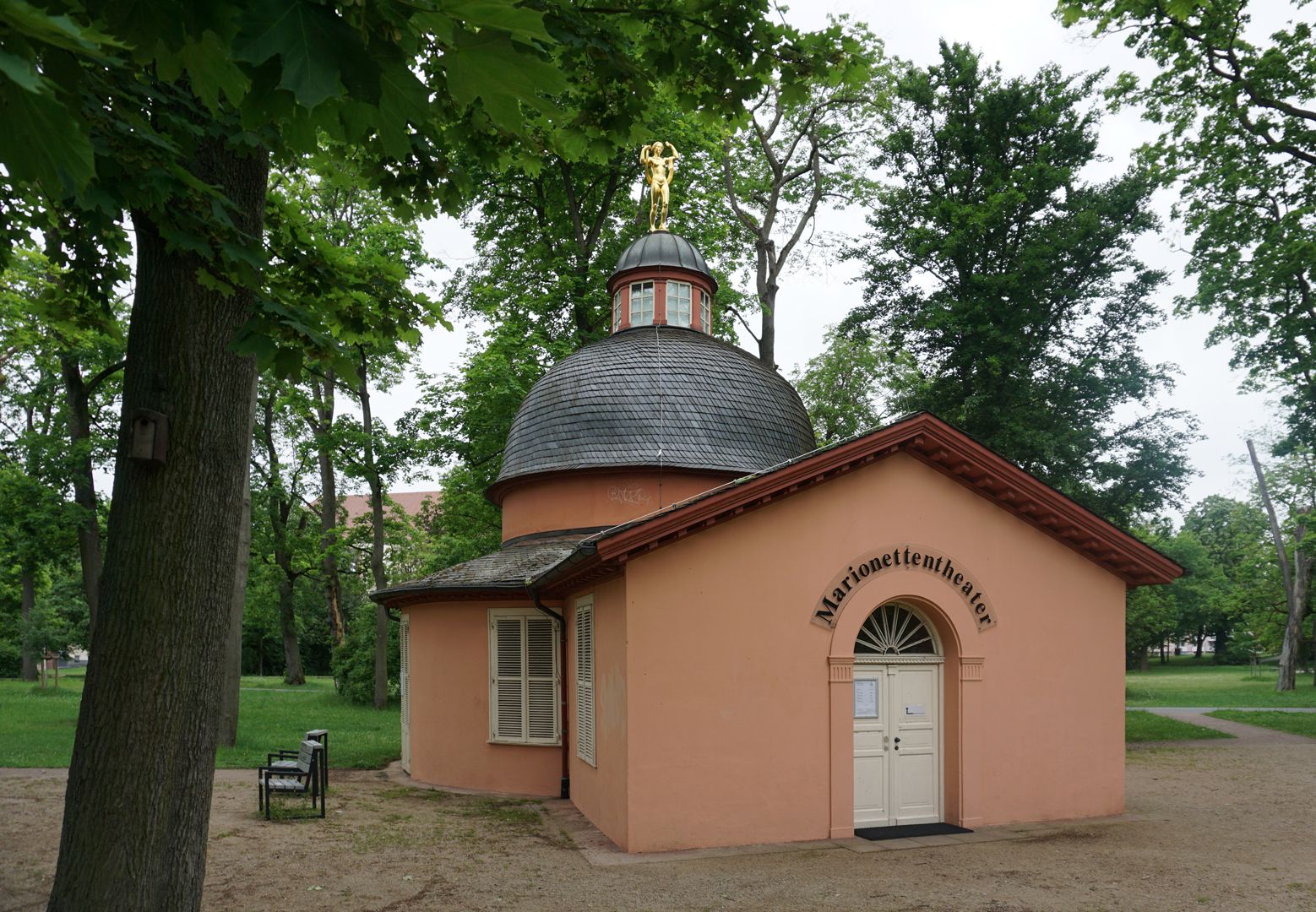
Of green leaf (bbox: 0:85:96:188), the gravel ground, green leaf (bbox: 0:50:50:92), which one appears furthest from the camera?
the gravel ground

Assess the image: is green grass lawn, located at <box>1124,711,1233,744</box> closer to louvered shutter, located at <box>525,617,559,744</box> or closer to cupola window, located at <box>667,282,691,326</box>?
cupola window, located at <box>667,282,691,326</box>

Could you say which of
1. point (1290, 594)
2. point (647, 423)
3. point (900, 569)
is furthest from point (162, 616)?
point (1290, 594)

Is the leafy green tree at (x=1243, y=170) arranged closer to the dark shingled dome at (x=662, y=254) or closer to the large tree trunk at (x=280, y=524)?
the dark shingled dome at (x=662, y=254)

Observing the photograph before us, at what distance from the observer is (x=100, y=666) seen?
4762mm

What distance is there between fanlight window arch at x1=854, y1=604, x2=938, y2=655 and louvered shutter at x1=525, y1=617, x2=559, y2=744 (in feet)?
15.9

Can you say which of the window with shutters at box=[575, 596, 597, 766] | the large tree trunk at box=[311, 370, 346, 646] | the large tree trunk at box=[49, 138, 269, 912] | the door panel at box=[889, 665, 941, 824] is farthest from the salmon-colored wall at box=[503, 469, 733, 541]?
the large tree trunk at box=[311, 370, 346, 646]

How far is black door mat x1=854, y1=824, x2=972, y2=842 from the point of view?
11.3 metres

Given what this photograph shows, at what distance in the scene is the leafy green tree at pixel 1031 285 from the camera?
23.8 meters

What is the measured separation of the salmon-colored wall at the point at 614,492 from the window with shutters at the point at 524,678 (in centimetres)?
204

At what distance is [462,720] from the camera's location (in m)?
15.1

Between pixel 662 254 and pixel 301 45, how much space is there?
56.6 feet

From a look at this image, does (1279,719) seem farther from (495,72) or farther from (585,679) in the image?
(495,72)

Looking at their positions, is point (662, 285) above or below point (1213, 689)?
above

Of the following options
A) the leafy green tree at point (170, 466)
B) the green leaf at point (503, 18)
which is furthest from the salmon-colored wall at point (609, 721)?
the green leaf at point (503, 18)
